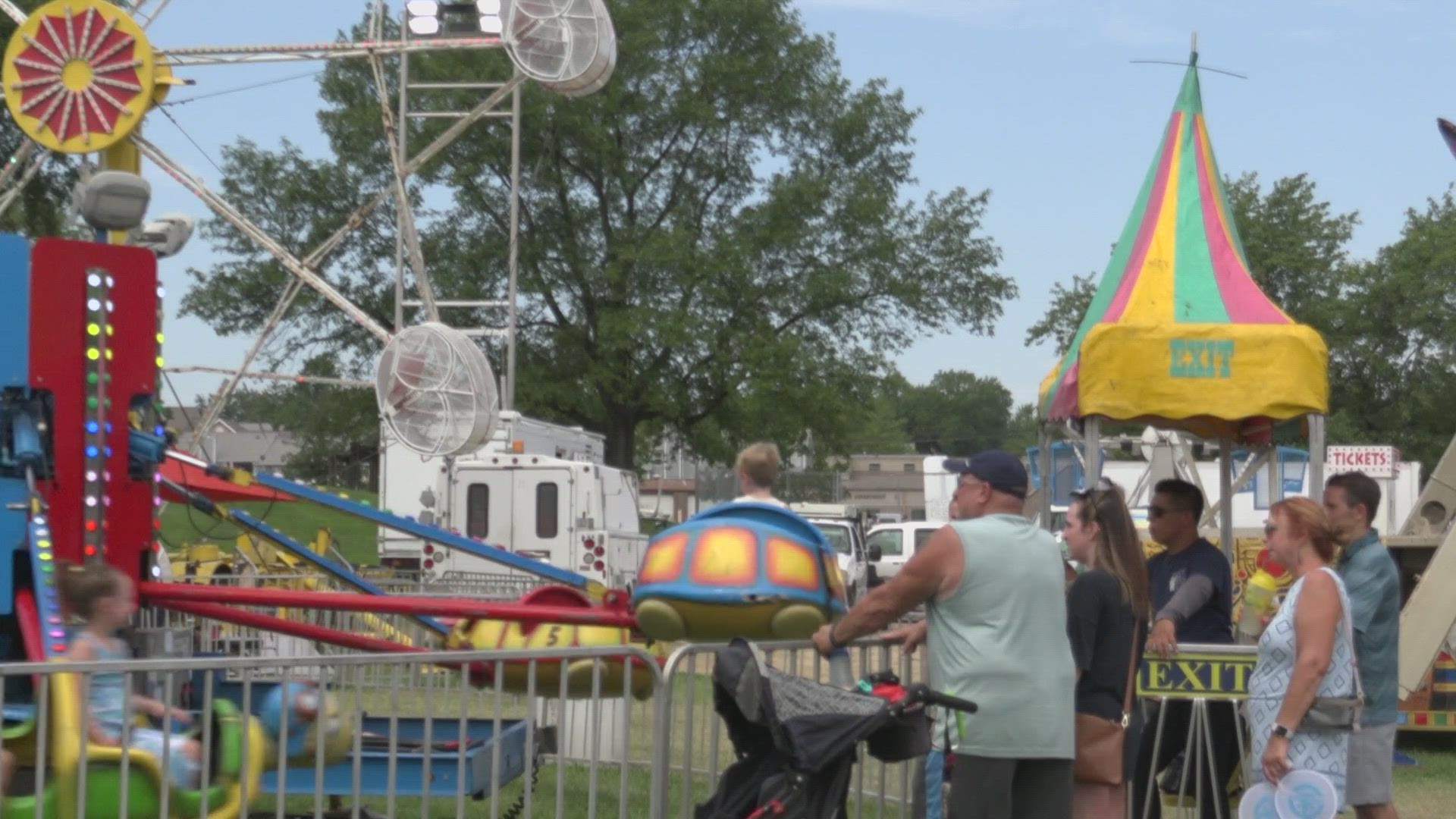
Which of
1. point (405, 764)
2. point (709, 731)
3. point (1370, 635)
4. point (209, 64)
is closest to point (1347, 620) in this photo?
point (1370, 635)

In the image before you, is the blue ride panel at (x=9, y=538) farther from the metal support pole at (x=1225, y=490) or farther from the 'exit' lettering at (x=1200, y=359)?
the metal support pole at (x=1225, y=490)

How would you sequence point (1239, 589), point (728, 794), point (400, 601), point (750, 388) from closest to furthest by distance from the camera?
point (728, 794)
point (400, 601)
point (1239, 589)
point (750, 388)

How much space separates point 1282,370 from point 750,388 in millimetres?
31513

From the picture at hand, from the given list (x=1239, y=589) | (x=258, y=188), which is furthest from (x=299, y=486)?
(x=258, y=188)

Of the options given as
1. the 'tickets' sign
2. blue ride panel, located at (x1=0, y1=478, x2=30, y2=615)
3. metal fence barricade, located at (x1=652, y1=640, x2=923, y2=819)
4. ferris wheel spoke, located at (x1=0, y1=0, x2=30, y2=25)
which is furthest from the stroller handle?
the 'tickets' sign

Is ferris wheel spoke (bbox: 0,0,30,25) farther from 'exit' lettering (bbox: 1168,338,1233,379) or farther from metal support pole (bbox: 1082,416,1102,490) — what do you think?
'exit' lettering (bbox: 1168,338,1233,379)

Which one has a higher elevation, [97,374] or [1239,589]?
[97,374]

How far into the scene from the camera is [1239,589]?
46.8ft

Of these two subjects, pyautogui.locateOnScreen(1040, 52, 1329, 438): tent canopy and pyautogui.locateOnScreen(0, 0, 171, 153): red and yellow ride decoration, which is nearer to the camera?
pyautogui.locateOnScreen(1040, 52, 1329, 438): tent canopy

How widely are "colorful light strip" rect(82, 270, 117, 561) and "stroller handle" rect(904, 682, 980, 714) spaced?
14.5ft

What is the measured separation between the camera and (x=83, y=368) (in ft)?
28.7

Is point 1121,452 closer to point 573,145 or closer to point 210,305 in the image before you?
point 573,145

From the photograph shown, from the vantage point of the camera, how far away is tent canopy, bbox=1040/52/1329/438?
9867 mm

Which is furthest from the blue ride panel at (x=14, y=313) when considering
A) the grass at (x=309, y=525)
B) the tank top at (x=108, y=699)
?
the grass at (x=309, y=525)
